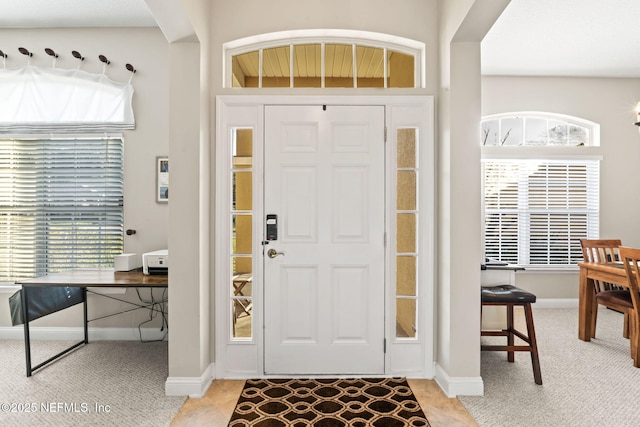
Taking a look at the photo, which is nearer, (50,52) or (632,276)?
(632,276)

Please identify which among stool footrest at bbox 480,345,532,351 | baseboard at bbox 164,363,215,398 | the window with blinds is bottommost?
baseboard at bbox 164,363,215,398

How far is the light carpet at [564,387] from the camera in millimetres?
2420

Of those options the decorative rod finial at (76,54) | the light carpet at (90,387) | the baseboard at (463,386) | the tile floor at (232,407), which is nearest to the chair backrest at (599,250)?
the baseboard at (463,386)

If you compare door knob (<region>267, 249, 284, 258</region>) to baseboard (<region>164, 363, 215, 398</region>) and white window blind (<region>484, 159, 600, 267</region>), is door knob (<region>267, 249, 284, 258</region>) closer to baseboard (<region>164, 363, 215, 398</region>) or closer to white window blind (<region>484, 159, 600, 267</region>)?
baseboard (<region>164, 363, 215, 398</region>)

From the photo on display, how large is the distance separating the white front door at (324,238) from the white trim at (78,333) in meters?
1.50

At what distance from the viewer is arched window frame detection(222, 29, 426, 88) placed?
301 cm

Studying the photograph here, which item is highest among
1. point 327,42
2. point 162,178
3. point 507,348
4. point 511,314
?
point 327,42

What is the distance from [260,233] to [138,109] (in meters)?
1.94

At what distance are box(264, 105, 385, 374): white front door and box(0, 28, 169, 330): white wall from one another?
143cm

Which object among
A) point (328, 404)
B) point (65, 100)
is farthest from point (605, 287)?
point (65, 100)

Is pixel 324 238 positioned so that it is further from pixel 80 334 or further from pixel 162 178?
pixel 80 334

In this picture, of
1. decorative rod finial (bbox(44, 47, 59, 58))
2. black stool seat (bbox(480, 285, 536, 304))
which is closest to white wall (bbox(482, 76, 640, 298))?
black stool seat (bbox(480, 285, 536, 304))

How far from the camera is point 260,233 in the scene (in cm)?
299

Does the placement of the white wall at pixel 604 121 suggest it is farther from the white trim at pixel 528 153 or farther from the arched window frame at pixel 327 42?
the arched window frame at pixel 327 42
